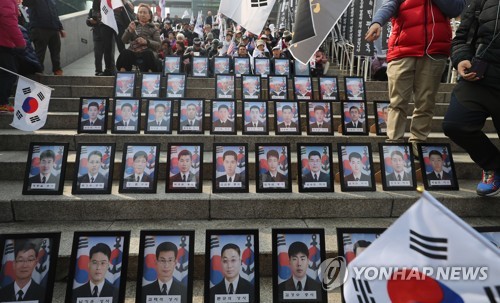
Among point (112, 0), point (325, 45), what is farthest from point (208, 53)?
point (112, 0)

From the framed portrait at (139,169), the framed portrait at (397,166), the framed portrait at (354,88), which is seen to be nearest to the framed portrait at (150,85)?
the framed portrait at (139,169)

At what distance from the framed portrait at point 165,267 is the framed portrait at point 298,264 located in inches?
19.2

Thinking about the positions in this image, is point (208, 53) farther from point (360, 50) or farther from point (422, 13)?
point (422, 13)

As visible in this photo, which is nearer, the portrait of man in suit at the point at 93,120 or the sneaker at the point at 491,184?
the sneaker at the point at 491,184

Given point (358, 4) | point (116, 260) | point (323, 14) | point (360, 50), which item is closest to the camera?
point (116, 260)

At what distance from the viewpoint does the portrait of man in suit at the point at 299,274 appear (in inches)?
89.4

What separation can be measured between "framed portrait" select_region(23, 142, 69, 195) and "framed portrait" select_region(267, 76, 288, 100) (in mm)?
2691

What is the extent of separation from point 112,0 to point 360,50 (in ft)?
14.6

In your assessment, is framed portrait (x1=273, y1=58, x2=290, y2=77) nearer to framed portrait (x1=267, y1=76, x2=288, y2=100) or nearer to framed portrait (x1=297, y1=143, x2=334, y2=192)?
framed portrait (x1=267, y1=76, x2=288, y2=100)

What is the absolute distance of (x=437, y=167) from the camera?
331cm

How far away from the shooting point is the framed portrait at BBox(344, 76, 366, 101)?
495 cm

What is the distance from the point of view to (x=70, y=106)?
4.86 meters

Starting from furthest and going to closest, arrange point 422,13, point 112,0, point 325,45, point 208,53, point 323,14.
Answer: point 325,45 < point 208,53 < point 112,0 < point 422,13 < point 323,14

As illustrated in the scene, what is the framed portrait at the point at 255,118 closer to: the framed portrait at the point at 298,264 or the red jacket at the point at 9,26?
the framed portrait at the point at 298,264
